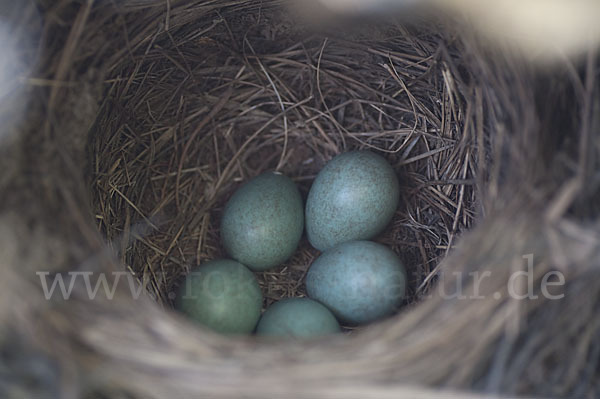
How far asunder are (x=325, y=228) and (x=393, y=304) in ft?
1.09

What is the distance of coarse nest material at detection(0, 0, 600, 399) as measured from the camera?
3.02 feet

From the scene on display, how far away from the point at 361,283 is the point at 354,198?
0.92 feet

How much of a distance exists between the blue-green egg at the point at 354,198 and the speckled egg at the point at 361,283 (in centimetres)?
10

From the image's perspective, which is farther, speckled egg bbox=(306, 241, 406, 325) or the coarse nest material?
speckled egg bbox=(306, 241, 406, 325)

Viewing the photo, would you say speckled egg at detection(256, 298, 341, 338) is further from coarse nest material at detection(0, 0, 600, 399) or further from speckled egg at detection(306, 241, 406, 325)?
coarse nest material at detection(0, 0, 600, 399)

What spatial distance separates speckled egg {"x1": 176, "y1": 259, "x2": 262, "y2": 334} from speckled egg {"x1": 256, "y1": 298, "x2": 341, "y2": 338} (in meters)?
0.06

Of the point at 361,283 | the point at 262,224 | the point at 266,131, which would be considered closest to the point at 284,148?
the point at 266,131

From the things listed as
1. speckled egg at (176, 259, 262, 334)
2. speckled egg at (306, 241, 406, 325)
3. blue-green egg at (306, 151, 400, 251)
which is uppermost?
blue-green egg at (306, 151, 400, 251)

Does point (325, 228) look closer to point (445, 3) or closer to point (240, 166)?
point (240, 166)

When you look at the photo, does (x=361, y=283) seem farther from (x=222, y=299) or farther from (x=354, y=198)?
(x=222, y=299)

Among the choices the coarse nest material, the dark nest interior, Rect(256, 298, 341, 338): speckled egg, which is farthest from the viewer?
the dark nest interior

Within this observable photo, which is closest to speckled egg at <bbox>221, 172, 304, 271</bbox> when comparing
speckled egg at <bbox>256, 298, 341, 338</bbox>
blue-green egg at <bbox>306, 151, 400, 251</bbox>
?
blue-green egg at <bbox>306, 151, 400, 251</bbox>

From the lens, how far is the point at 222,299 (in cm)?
137

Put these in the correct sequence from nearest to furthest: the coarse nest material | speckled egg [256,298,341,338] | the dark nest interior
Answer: the coarse nest material, speckled egg [256,298,341,338], the dark nest interior
